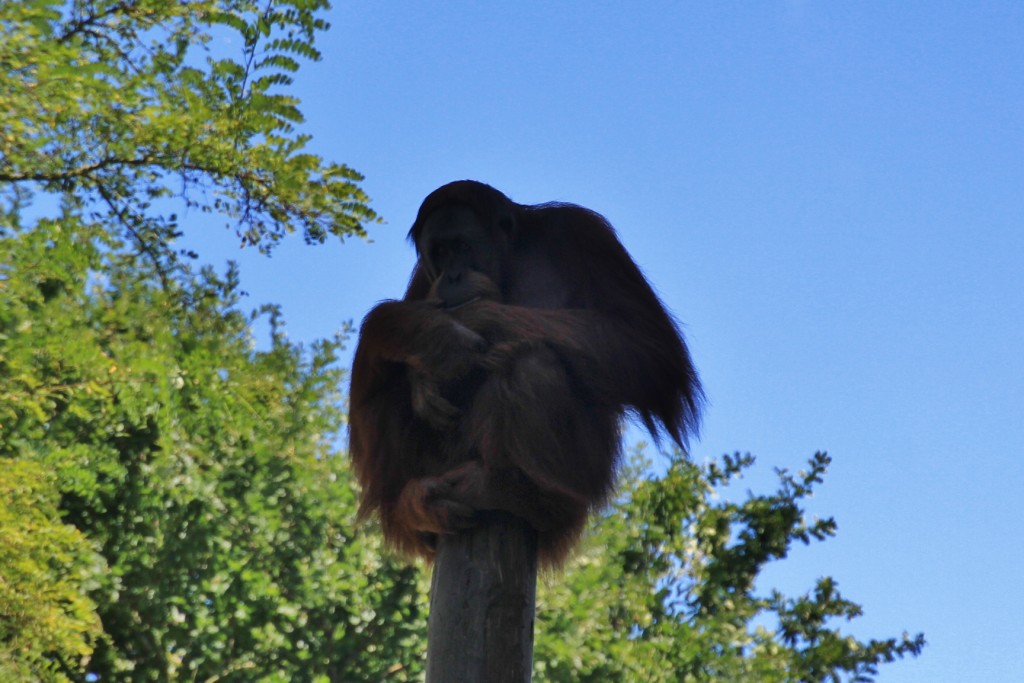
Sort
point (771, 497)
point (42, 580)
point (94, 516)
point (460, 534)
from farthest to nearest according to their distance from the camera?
1. point (771, 497)
2. point (94, 516)
3. point (42, 580)
4. point (460, 534)

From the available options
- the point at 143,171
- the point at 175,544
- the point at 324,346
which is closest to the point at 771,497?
the point at 324,346

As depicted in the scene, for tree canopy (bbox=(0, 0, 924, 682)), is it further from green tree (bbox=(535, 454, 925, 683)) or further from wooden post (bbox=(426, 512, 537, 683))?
wooden post (bbox=(426, 512, 537, 683))

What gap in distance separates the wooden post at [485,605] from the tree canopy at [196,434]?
3.26 meters

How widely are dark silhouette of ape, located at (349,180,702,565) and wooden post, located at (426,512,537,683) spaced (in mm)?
64

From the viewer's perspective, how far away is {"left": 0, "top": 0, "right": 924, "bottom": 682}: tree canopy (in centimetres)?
619

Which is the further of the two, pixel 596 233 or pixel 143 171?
pixel 143 171

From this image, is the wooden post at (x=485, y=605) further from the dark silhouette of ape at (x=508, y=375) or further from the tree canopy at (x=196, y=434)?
the tree canopy at (x=196, y=434)

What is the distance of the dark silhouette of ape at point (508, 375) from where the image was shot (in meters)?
2.90

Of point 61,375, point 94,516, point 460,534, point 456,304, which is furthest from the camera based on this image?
point 94,516

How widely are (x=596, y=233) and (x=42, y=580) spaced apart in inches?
145

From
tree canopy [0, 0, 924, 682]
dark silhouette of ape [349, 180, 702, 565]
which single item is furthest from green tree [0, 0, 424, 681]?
dark silhouette of ape [349, 180, 702, 565]

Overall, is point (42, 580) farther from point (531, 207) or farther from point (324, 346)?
point (531, 207)

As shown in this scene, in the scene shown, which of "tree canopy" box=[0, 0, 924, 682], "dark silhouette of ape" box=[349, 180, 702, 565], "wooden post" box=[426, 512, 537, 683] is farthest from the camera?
"tree canopy" box=[0, 0, 924, 682]

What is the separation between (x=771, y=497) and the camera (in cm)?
862
